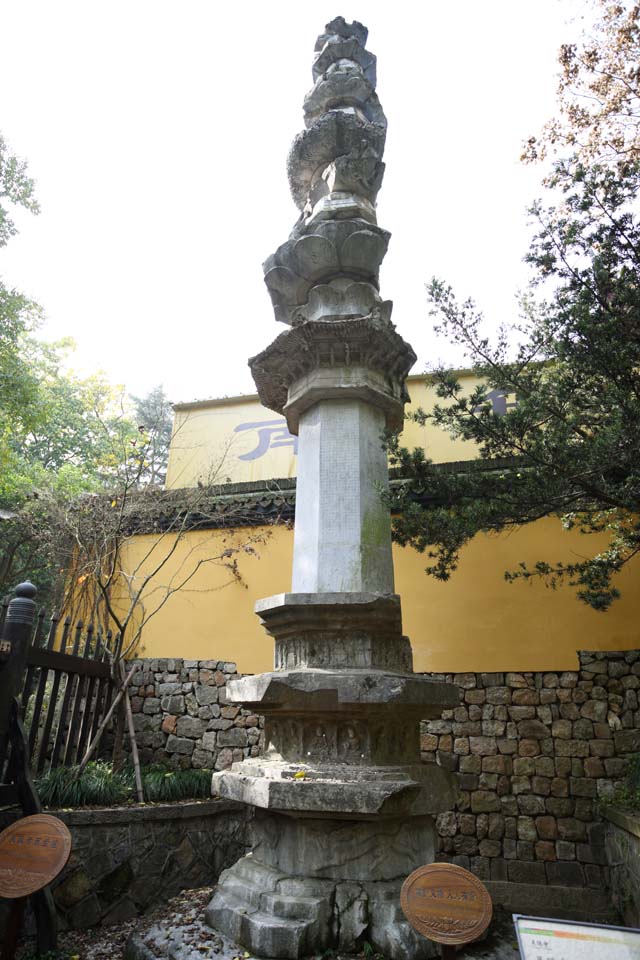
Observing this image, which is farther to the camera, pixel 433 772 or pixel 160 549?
pixel 160 549

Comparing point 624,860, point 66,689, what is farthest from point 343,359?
point 624,860

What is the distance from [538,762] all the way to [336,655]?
368cm

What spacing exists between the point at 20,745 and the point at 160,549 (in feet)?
13.7

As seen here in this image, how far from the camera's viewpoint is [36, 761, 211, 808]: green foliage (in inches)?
203

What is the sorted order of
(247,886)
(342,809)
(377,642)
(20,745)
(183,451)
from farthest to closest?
(183,451) < (20,745) < (377,642) < (247,886) < (342,809)

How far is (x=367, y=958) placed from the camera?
2.76m

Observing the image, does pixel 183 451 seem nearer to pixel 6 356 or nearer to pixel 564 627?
pixel 6 356

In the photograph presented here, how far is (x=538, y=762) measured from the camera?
595cm

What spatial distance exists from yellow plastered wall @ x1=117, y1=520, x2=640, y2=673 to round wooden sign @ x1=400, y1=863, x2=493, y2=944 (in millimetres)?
4130

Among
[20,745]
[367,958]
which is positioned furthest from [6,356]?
[367,958]

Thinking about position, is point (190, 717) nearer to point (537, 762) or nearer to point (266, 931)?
point (537, 762)

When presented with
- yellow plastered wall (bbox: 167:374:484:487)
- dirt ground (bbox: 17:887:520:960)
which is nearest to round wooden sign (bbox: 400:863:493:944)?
dirt ground (bbox: 17:887:520:960)

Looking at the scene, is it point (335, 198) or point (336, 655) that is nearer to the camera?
point (336, 655)

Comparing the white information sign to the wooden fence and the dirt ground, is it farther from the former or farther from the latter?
the wooden fence
